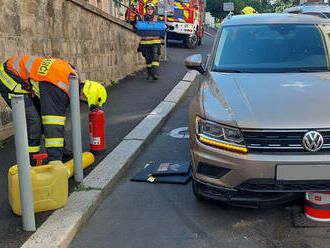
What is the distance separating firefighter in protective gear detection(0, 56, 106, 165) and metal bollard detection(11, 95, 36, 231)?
2.90 ft

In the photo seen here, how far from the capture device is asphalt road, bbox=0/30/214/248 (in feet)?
10.9

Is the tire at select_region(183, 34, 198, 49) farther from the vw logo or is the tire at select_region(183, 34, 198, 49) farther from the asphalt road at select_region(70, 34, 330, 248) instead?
the vw logo

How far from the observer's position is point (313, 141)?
3.00 meters

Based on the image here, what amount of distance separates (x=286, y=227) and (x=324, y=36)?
8.09ft

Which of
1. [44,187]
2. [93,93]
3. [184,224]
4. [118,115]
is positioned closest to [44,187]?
[44,187]

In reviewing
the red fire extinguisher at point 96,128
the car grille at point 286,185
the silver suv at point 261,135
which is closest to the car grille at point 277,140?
the silver suv at point 261,135

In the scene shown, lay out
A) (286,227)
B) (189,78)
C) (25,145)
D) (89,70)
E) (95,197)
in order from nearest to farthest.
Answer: (25,145) < (286,227) < (95,197) < (89,70) < (189,78)

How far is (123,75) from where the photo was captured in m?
11.8

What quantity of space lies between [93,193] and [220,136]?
4.85ft

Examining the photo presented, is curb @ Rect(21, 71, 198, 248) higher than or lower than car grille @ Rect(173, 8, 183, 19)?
lower

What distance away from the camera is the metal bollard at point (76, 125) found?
3820mm

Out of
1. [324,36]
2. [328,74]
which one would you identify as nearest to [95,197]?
[328,74]

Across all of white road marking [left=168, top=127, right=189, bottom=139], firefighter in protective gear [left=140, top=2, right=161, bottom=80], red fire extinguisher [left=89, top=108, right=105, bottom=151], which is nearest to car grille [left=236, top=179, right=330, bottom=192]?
red fire extinguisher [left=89, top=108, right=105, bottom=151]

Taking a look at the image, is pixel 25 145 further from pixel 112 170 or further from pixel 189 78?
pixel 189 78
